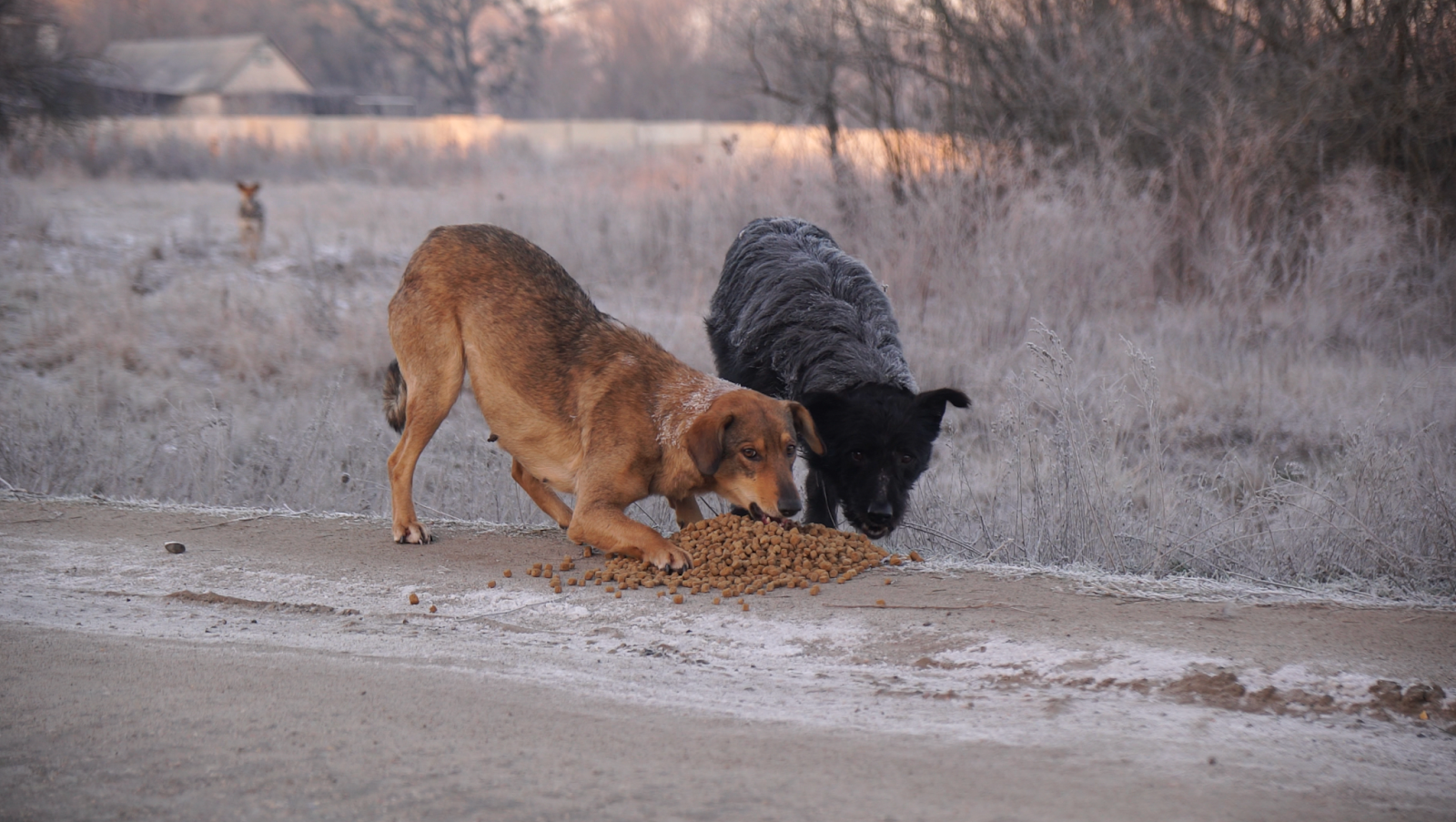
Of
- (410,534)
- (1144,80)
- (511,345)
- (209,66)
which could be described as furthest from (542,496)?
(209,66)

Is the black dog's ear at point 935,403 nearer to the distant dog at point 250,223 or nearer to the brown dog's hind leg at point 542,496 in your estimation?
the brown dog's hind leg at point 542,496

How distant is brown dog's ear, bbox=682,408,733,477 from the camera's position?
512 cm

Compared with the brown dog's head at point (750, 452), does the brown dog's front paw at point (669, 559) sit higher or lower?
lower

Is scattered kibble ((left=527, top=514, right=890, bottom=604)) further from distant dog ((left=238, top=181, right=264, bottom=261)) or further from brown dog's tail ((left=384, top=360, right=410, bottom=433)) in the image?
distant dog ((left=238, top=181, right=264, bottom=261))

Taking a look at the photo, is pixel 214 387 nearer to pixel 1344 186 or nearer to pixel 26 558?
pixel 26 558

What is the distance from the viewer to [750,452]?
520cm

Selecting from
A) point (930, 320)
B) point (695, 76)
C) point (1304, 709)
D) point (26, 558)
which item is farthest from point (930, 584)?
point (695, 76)

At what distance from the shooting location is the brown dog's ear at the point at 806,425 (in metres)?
5.53

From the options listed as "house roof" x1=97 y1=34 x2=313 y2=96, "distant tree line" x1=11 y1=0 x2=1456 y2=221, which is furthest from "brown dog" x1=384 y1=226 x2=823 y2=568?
"house roof" x1=97 y1=34 x2=313 y2=96

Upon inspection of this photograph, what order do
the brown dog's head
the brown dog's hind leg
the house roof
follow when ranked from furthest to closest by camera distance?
the house roof < the brown dog's hind leg < the brown dog's head

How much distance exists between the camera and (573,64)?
64.2m

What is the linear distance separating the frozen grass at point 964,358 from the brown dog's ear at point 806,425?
3.92 feet

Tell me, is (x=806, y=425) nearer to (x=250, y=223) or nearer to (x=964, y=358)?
(x=964, y=358)

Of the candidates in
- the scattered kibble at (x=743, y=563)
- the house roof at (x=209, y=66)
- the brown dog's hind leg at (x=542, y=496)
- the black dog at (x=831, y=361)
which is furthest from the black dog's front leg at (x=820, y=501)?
the house roof at (x=209, y=66)
